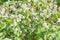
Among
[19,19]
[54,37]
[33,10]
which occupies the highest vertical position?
[33,10]

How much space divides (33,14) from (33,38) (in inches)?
14.4

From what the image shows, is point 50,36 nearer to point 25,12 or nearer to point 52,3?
point 25,12

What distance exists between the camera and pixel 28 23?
122 inches

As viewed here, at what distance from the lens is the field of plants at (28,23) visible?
299 centimetres

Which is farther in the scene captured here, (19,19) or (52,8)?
(52,8)

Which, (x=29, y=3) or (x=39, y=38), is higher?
(x=29, y=3)

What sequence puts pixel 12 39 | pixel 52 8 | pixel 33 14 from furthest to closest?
pixel 52 8 < pixel 33 14 < pixel 12 39

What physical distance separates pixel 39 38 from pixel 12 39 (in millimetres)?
385

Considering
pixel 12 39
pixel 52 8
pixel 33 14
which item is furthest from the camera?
pixel 52 8

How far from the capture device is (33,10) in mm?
3332

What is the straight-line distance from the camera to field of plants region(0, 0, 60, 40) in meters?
2.99

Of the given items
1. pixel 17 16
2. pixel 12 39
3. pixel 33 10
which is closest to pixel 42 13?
Answer: pixel 33 10

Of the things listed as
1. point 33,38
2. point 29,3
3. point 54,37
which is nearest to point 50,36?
point 54,37

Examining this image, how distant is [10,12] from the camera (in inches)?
133
